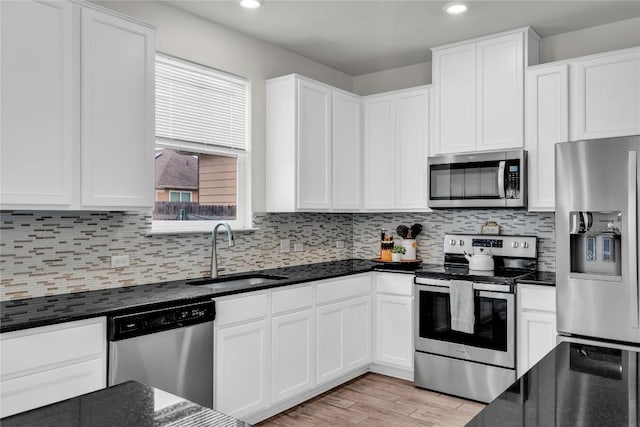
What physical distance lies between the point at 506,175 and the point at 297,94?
173cm

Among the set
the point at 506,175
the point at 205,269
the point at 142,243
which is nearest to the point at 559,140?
the point at 506,175

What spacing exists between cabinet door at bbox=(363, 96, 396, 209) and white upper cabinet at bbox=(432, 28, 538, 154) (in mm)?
450

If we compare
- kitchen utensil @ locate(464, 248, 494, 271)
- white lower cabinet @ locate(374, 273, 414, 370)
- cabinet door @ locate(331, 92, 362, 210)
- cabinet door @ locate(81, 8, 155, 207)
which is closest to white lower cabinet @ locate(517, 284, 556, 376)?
kitchen utensil @ locate(464, 248, 494, 271)

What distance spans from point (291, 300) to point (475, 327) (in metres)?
1.39

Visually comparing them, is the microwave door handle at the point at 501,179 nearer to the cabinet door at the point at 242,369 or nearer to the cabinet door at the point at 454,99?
the cabinet door at the point at 454,99

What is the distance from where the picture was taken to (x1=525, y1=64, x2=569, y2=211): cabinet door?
11.5 feet

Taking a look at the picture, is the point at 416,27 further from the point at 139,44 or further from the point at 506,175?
the point at 139,44

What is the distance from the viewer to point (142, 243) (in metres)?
3.14

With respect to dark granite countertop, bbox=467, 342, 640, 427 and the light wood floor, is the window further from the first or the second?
dark granite countertop, bbox=467, 342, 640, 427

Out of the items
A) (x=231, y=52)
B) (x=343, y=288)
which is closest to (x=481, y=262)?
(x=343, y=288)

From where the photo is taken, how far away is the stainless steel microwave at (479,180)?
3.64 metres

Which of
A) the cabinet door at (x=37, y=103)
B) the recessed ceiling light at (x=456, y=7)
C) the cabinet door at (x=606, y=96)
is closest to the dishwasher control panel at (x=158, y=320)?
the cabinet door at (x=37, y=103)

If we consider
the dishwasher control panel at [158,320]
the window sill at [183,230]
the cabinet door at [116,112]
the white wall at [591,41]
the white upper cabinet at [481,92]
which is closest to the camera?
the dishwasher control panel at [158,320]

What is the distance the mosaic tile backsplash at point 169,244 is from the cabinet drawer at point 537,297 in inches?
24.2
